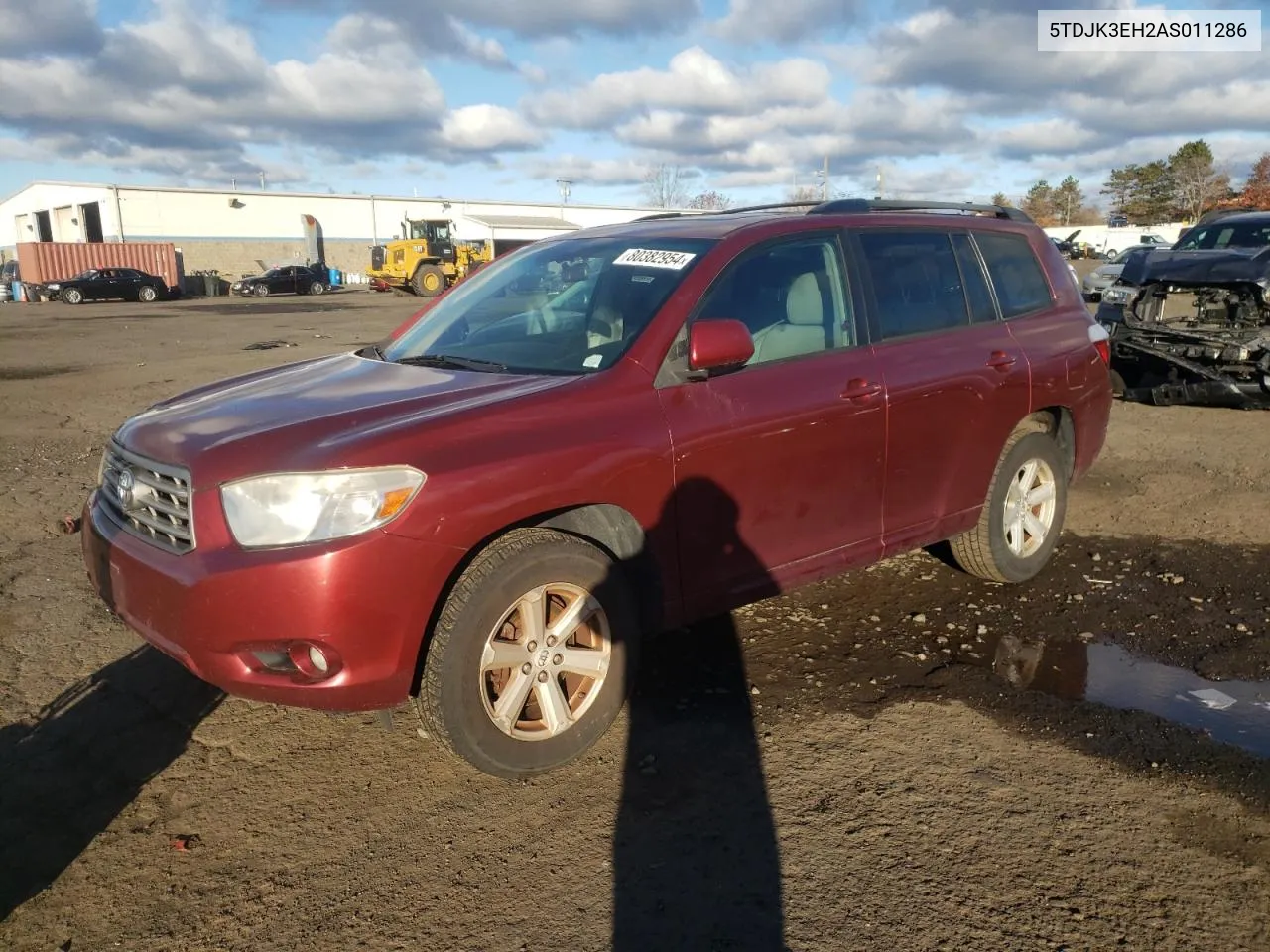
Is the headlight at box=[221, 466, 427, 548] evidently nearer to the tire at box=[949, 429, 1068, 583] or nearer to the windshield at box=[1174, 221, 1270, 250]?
the tire at box=[949, 429, 1068, 583]

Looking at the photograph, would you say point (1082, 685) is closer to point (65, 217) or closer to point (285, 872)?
point (285, 872)

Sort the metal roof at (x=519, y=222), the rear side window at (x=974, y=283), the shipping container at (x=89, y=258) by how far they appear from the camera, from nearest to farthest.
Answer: the rear side window at (x=974, y=283), the shipping container at (x=89, y=258), the metal roof at (x=519, y=222)

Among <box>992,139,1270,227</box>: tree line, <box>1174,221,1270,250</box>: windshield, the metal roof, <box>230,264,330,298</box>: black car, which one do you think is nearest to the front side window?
<box>1174,221,1270,250</box>: windshield

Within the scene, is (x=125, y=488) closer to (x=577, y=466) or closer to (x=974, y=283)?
(x=577, y=466)

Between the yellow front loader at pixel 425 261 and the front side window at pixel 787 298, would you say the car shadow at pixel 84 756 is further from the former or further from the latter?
the yellow front loader at pixel 425 261

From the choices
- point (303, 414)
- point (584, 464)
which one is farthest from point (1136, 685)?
point (303, 414)

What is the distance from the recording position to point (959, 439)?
4367 mm

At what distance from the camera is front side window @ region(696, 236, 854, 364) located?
3.70 m

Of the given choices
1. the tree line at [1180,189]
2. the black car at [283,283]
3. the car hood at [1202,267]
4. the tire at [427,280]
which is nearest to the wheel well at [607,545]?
the car hood at [1202,267]

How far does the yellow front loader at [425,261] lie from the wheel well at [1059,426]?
32648mm

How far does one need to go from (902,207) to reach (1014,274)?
31.3 inches

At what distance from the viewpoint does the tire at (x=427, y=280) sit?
Result: 36.4 m

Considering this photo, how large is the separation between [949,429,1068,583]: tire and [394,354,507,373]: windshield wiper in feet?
8.40

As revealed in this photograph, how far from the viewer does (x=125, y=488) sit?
320cm
